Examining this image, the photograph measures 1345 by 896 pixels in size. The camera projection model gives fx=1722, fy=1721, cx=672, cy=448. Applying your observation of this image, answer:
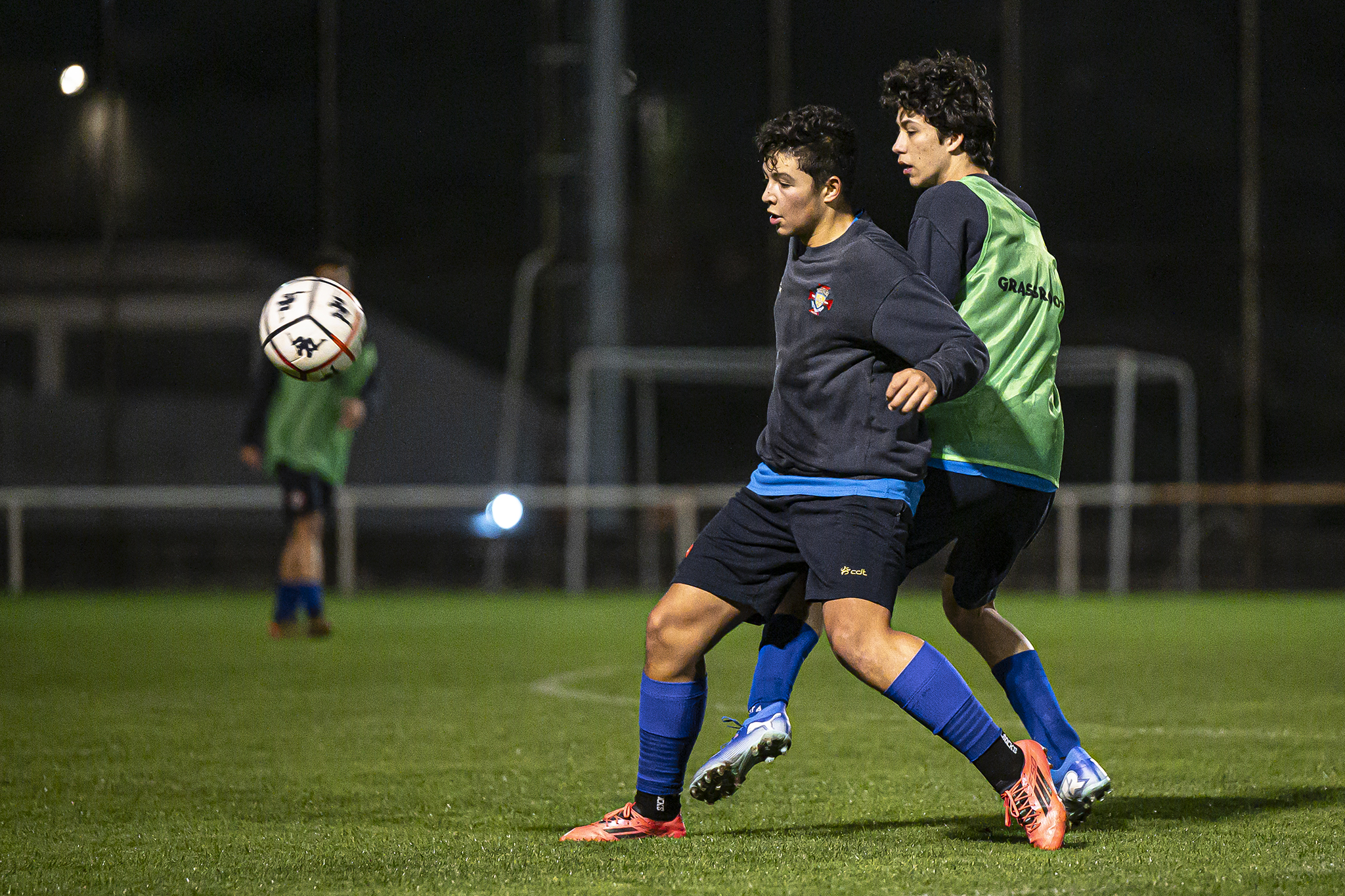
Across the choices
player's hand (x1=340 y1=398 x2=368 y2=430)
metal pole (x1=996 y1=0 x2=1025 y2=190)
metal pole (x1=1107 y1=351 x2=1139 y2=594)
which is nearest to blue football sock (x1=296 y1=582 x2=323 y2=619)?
player's hand (x1=340 y1=398 x2=368 y2=430)

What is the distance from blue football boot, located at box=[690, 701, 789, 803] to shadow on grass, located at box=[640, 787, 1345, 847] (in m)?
0.33

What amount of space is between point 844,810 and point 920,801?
0.24m

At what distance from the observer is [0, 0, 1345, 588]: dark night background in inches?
607

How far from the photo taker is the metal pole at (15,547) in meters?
14.2

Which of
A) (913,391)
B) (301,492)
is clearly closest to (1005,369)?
(913,391)

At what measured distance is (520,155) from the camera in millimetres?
15836

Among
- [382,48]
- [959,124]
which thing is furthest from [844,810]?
[382,48]

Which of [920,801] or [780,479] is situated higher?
[780,479]

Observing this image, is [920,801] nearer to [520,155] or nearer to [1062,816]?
[1062,816]

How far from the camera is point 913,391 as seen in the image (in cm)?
359

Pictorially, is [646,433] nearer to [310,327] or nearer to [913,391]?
[310,327]

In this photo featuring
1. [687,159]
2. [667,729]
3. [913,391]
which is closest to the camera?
[913,391]

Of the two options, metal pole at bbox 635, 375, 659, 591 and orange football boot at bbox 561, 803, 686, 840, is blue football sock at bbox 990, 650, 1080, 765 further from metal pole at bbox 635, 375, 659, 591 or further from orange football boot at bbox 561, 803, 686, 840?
metal pole at bbox 635, 375, 659, 591

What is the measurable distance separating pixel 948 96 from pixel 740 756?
1.60 metres
